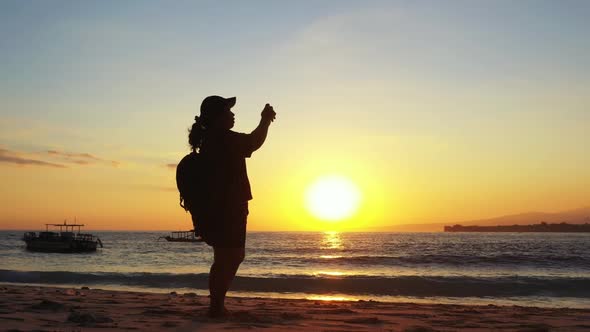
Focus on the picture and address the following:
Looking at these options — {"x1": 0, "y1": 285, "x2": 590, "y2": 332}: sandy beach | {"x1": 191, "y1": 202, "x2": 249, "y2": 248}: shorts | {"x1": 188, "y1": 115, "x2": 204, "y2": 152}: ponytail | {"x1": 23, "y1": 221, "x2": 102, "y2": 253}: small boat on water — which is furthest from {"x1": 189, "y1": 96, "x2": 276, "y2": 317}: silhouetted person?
{"x1": 23, "y1": 221, "x2": 102, "y2": 253}: small boat on water

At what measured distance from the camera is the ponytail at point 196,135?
15.7 ft

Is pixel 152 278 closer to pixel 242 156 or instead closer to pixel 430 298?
pixel 430 298

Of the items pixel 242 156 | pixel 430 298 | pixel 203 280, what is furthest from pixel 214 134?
pixel 203 280

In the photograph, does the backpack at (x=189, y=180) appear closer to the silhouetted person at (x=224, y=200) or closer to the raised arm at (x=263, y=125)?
the silhouetted person at (x=224, y=200)

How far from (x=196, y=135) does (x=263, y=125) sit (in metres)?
0.74

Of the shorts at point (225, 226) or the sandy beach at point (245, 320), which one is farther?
the shorts at point (225, 226)

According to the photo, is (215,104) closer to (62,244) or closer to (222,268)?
(222,268)

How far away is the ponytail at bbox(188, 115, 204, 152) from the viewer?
4.77 metres

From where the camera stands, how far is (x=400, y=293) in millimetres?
15648

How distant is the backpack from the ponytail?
0.11 meters

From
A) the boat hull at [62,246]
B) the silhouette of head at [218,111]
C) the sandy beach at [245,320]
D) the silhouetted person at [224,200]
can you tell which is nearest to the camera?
the sandy beach at [245,320]

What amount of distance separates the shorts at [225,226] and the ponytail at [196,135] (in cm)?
63

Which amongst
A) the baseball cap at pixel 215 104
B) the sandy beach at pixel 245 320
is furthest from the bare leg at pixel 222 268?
the baseball cap at pixel 215 104

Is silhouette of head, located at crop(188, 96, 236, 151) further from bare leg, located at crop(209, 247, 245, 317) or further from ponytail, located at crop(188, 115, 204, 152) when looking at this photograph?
bare leg, located at crop(209, 247, 245, 317)
